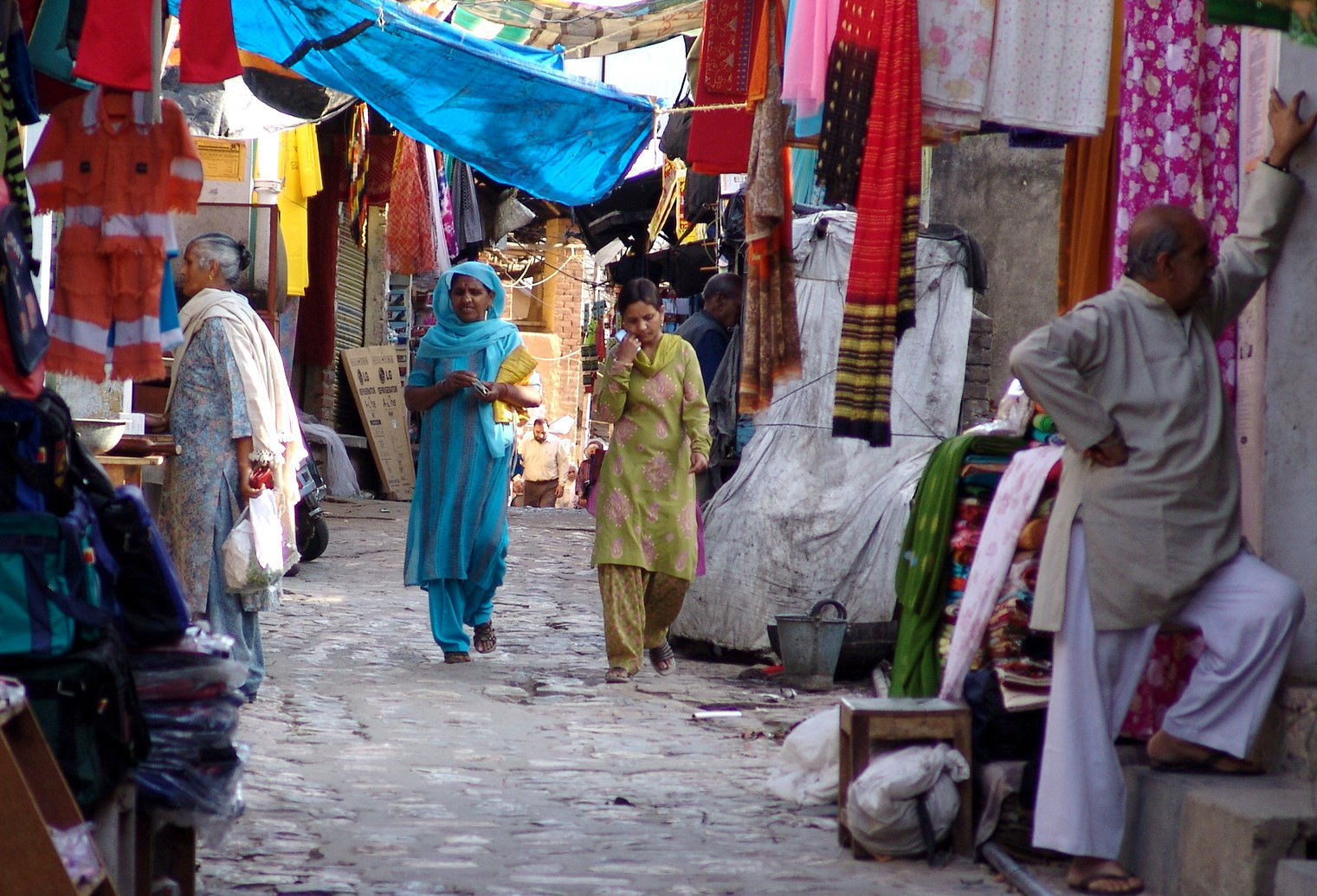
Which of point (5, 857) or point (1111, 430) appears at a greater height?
point (1111, 430)

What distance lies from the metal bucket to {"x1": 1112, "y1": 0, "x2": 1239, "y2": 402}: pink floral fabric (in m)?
3.80

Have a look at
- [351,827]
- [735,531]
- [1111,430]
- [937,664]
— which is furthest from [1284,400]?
[735,531]

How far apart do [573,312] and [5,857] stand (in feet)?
103

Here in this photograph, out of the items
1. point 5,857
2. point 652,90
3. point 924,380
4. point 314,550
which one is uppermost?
point 652,90

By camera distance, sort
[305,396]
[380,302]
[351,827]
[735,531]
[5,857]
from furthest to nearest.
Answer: [380,302] → [305,396] → [735,531] → [351,827] → [5,857]

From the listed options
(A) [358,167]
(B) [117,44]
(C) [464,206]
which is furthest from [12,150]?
(C) [464,206]

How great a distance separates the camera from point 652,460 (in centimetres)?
869

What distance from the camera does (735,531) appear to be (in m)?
9.70

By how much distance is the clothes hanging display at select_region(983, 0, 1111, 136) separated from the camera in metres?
4.94

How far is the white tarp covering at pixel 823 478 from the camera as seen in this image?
9.46 m

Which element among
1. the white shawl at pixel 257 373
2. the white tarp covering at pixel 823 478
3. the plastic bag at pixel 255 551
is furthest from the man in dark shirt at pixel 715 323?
the plastic bag at pixel 255 551

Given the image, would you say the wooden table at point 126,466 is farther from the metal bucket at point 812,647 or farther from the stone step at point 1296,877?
the stone step at point 1296,877

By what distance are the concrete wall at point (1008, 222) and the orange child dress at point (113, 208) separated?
7.08 metres

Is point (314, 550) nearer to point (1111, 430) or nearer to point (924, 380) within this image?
point (924, 380)
